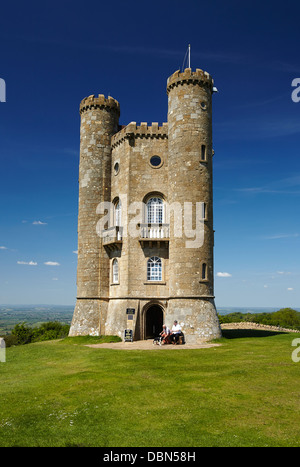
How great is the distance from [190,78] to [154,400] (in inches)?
1005

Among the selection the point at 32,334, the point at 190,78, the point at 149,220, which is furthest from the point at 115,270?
the point at 32,334

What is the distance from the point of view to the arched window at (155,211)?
110 ft

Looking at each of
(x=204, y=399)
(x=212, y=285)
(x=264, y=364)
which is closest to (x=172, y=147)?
(x=212, y=285)

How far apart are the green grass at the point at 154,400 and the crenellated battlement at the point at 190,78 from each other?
68.5ft

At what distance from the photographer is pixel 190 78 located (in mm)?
32094

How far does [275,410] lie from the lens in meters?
12.9

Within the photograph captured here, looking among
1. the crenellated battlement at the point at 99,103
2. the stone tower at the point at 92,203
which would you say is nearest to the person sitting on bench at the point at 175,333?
the stone tower at the point at 92,203

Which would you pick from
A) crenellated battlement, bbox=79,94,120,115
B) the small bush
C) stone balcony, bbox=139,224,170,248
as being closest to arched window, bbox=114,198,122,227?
stone balcony, bbox=139,224,170,248

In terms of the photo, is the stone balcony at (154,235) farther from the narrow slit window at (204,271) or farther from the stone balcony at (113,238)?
the narrow slit window at (204,271)

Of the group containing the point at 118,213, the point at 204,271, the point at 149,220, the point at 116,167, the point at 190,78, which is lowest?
the point at 204,271

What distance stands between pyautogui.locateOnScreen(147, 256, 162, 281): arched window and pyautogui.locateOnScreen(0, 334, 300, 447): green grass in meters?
10.3

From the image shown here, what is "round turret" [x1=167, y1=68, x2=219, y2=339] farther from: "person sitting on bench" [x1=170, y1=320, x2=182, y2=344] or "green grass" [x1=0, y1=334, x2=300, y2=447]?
"green grass" [x1=0, y1=334, x2=300, y2=447]

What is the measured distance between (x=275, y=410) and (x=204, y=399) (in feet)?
8.03

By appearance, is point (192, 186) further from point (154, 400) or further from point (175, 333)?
point (154, 400)
